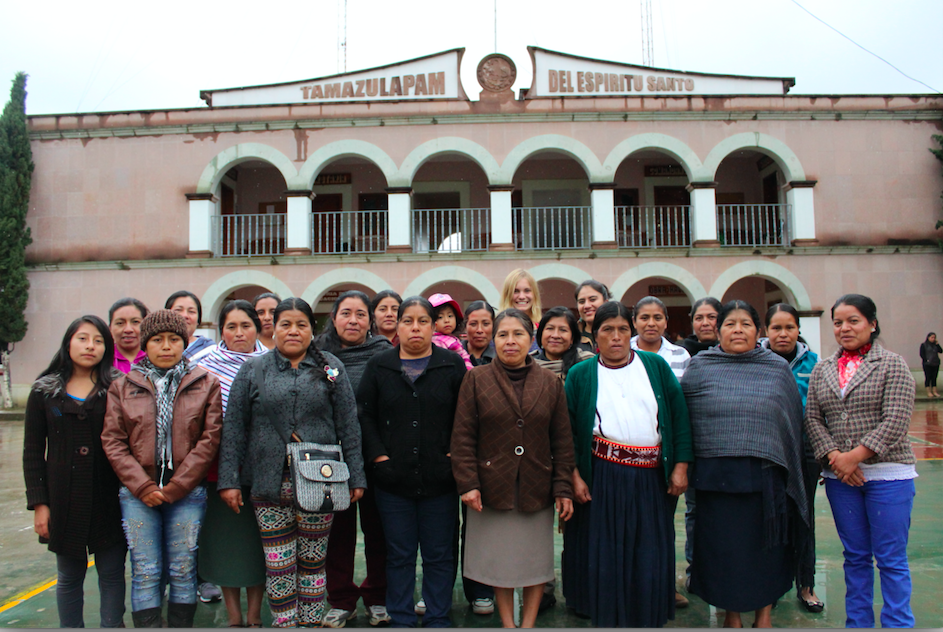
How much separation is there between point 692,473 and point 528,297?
1.89 meters

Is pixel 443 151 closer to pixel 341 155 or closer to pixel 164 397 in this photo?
pixel 341 155

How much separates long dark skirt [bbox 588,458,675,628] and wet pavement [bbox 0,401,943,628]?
526 mm

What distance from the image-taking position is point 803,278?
13.1 metres

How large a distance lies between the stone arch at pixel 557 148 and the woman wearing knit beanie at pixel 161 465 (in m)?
10.6

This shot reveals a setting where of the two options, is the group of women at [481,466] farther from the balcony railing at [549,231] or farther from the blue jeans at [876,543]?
the balcony railing at [549,231]

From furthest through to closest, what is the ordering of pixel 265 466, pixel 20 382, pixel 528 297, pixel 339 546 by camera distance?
1. pixel 20 382
2. pixel 528 297
3. pixel 339 546
4. pixel 265 466

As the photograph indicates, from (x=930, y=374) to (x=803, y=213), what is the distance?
4.51 metres

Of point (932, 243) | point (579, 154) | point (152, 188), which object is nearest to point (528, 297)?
point (579, 154)

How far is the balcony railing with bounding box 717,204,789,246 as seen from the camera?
1346 centimetres

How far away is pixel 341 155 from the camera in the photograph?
43.6ft

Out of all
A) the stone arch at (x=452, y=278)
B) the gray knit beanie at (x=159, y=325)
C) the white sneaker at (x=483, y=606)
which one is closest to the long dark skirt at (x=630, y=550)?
the white sneaker at (x=483, y=606)

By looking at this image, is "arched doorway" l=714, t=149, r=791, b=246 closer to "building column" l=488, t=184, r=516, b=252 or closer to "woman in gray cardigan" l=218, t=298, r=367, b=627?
"building column" l=488, t=184, r=516, b=252

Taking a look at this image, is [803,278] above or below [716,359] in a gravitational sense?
above

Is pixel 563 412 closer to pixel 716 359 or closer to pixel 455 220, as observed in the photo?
pixel 716 359
